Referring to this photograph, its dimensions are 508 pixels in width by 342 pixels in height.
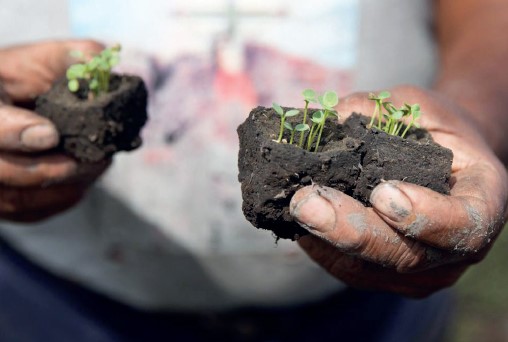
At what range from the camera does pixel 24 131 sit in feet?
5.90

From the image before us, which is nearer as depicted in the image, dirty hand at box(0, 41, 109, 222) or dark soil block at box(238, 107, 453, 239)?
dark soil block at box(238, 107, 453, 239)

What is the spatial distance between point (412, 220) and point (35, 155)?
49.1 inches

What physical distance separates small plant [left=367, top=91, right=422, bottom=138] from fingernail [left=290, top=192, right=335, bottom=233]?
0.35 metres

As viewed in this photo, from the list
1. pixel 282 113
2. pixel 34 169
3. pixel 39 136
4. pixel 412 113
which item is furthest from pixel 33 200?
pixel 412 113

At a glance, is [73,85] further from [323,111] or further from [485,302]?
[485,302]

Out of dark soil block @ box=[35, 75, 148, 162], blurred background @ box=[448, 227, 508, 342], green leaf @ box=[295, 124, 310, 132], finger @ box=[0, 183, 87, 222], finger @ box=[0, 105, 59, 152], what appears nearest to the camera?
green leaf @ box=[295, 124, 310, 132]

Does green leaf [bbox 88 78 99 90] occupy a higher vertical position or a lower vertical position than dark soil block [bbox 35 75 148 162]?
higher

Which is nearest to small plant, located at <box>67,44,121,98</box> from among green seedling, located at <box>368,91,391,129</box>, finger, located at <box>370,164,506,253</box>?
green seedling, located at <box>368,91,391,129</box>

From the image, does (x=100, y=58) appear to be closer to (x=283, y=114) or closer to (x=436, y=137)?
(x=283, y=114)

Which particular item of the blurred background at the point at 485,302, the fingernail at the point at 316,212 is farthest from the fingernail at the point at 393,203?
the blurred background at the point at 485,302

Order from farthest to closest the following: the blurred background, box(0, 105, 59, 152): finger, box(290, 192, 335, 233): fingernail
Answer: the blurred background, box(0, 105, 59, 152): finger, box(290, 192, 335, 233): fingernail

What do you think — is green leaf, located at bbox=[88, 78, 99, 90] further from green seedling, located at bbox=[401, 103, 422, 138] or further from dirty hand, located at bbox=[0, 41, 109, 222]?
green seedling, located at bbox=[401, 103, 422, 138]

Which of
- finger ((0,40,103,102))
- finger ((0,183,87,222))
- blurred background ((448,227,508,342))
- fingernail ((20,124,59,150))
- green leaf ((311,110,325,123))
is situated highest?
green leaf ((311,110,325,123))

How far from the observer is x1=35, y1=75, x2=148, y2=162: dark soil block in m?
1.89
